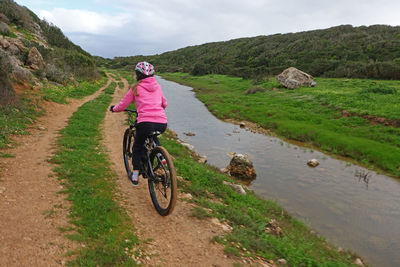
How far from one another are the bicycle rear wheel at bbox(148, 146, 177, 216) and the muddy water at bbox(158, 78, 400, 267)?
5.38m

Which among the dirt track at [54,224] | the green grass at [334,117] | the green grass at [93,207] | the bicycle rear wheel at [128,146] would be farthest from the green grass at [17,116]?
the green grass at [334,117]

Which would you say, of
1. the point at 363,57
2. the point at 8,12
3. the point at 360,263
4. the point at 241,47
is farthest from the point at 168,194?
the point at 241,47

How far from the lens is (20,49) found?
26.0 meters

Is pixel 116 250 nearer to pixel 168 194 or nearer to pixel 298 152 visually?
pixel 168 194

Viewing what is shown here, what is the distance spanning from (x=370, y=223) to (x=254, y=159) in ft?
22.6

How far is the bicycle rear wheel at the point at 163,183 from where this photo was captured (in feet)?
16.4

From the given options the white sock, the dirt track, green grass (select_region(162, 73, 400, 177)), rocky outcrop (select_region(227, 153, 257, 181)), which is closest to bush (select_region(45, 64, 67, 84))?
green grass (select_region(162, 73, 400, 177))

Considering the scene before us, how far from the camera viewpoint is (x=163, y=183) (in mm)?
5332

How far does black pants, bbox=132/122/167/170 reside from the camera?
5316mm

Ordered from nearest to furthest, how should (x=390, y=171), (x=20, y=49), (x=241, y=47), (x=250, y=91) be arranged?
(x=390, y=171)
(x=20, y=49)
(x=250, y=91)
(x=241, y=47)

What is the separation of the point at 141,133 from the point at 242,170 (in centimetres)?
760

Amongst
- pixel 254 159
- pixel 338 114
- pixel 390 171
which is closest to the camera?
pixel 390 171

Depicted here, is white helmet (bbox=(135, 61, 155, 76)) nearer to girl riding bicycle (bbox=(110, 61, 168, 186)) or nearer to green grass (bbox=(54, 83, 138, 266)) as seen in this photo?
girl riding bicycle (bbox=(110, 61, 168, 186))

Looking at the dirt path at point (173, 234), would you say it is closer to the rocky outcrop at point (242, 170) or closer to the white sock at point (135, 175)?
the white sock at point (135, 175)
